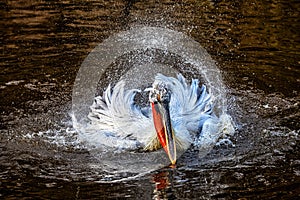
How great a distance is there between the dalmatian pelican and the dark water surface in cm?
32

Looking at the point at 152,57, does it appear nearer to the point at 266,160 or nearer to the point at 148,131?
the point at 148,131

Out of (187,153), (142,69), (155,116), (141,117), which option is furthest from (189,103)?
(142,69)

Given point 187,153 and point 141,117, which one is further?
point 141,117

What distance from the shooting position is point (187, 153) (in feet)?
25.1

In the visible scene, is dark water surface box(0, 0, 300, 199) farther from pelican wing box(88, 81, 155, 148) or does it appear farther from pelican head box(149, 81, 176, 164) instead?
pelican wing box(88, 81, 155, 148)

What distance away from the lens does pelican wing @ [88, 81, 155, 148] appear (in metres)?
8.15

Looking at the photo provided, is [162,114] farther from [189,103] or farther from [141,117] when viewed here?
[189,103]

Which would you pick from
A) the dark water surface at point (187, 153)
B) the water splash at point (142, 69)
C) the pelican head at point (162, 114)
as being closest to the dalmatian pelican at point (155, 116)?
the pelican head at point (162, 114)

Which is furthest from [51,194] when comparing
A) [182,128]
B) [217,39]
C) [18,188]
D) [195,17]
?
[195,17]

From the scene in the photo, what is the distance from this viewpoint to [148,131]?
26.6 feet

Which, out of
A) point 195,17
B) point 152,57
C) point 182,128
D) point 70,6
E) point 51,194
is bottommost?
point 51,194

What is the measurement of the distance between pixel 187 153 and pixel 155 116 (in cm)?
55

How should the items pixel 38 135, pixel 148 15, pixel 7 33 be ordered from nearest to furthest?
pixel 38 135, pixel 7 33, pixel 148 15

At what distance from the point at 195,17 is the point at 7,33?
3343 mm
